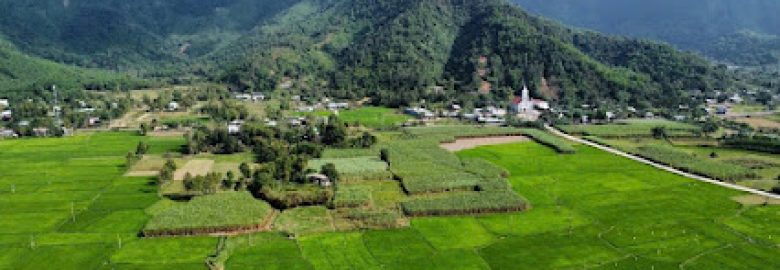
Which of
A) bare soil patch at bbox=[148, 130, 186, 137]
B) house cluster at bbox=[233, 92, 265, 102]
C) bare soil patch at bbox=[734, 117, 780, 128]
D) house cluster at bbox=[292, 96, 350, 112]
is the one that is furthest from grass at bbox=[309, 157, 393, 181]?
bare soil patch at bbox=[734, 117, 780, 128]

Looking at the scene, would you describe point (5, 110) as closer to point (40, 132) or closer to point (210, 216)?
point (40, 132)

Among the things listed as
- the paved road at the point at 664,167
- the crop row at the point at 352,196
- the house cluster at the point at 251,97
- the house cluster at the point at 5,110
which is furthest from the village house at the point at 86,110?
the paved road at the point at 664,167

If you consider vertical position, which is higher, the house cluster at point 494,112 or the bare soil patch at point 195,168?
the house cluster at point 494,112

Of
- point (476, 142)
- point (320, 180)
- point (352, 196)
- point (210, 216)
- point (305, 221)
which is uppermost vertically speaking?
point (476, 142)

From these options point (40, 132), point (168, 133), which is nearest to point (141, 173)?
point (168, 133)

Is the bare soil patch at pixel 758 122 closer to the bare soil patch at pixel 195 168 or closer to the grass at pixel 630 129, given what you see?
the grass at pixel 630 129

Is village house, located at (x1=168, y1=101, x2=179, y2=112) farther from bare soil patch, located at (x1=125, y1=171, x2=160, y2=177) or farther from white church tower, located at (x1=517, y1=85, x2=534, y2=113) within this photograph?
white church tower, located at (x1=517, y1=85, x2=534, y2=113)
